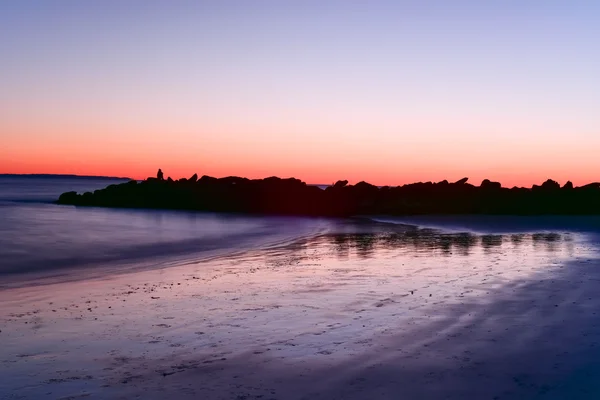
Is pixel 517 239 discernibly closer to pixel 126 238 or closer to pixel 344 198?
pixel 126 238

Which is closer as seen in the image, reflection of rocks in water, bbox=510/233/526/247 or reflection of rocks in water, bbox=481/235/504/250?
reflection of rocks in water, bbox=481/235/504/250

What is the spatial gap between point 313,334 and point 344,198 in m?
36.2

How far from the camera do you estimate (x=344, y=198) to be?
144ft

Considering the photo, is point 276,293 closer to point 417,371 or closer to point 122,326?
point 122,326

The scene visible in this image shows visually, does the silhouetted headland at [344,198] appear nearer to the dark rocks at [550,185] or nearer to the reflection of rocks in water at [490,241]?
the dark rocks at [550,185]

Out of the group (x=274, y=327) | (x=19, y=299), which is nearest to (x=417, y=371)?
(x=274, y=327)

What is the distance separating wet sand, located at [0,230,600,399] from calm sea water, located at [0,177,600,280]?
4278 mm

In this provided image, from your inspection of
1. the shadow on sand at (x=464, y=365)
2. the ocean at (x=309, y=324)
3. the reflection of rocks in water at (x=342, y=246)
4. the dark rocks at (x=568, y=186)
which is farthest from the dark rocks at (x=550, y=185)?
the shadow on sand at (x=464, y=365)

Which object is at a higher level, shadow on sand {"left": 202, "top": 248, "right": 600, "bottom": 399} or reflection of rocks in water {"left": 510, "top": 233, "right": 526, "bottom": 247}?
reflection of rocks in water {"left": 510, "top": 233, "right": 526, "bottom": 247}

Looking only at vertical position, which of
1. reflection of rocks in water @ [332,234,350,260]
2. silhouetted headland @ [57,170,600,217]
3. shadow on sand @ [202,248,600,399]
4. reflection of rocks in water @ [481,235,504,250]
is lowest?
shadow on sand @ [202,248,600,399]

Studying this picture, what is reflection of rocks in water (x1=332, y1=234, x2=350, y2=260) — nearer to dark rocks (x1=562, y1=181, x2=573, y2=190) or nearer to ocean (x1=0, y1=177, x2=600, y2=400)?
ocean (x1=0, y1=177, x2=600, y2=400)

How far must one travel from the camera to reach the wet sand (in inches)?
231

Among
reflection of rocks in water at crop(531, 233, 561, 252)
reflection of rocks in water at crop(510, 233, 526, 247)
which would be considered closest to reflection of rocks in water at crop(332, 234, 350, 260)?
reflection of rocks in water at crop(510, 233, 526, 247)

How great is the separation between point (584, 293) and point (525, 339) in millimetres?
3845
